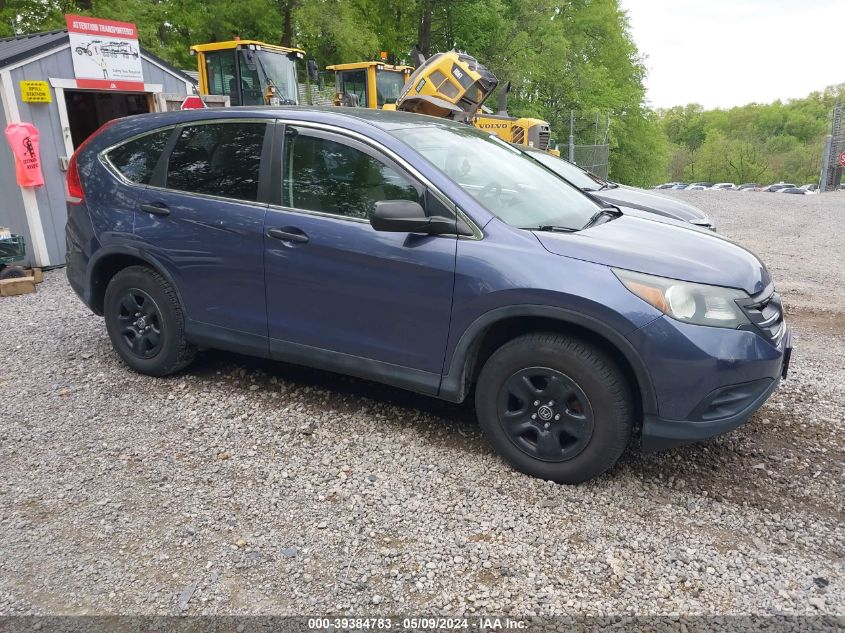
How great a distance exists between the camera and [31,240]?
8.18m

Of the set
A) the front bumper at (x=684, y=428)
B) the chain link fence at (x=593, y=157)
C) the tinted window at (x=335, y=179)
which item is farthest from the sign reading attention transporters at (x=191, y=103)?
the chain link fence at (x=593, y=157)

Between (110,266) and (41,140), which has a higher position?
(41,140)

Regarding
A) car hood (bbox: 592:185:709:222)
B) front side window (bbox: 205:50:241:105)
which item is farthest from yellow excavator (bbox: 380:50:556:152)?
front side window (bbox: 205:50:241:105)

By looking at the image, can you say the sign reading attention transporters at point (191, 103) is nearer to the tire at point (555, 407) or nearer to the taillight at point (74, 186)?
the taillight at point (74, 186)

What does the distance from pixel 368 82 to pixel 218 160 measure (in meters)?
12.6

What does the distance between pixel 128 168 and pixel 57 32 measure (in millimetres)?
6649

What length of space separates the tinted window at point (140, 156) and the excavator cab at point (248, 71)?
9.08 m

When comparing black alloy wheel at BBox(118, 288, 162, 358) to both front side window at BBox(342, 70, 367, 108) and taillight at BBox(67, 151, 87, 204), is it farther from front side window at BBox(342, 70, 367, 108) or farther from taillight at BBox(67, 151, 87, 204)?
front side window at BBox(342, 70, 367, 108)

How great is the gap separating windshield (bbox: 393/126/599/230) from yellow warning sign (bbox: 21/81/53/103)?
6.52 m

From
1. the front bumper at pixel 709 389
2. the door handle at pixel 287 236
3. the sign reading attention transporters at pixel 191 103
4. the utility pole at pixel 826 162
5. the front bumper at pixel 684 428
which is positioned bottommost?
the utility pole at pixel 826 162

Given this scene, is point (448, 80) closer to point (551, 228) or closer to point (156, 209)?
point (156, 209)

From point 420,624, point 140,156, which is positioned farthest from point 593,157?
point 420,624

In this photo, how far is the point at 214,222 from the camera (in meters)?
3.90

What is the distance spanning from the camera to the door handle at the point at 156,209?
409 cm
